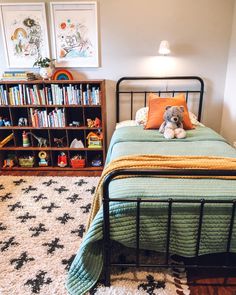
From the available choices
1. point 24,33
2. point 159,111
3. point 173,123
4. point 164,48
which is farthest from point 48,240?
point 24,33

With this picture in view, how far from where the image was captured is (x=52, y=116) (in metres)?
3.14

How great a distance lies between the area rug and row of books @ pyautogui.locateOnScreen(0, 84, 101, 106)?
90 centimetres

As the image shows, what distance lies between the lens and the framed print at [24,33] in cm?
303

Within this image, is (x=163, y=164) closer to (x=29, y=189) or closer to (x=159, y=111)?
(x=159, y=111)

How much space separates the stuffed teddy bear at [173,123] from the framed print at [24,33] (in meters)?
1.66

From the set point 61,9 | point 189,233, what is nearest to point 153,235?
point 189,233

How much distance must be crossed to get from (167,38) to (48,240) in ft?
8.28

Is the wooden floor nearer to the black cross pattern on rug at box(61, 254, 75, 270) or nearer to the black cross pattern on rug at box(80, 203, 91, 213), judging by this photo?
the black cross pattern on rug at box(61, 254, 75, 270)

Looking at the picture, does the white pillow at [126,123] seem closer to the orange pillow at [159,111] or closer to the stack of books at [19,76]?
the orange pillow at [159,111]

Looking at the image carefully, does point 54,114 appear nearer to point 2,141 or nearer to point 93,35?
point 2,141

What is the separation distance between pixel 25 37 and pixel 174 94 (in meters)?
1.94

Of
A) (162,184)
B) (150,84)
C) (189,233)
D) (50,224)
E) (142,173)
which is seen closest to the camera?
(142,173)

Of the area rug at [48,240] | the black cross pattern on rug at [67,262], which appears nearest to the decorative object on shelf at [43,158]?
the area rug at [48,240]

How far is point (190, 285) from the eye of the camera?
1613 mm
